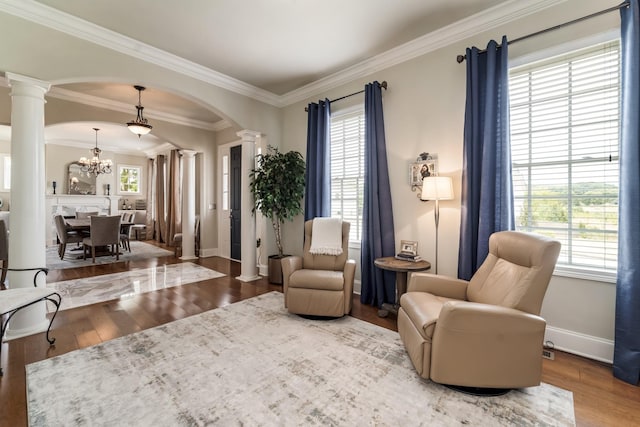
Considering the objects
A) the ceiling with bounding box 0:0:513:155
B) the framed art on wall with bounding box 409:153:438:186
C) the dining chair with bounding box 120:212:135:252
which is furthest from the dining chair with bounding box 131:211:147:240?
the framed art on wall with bounding box 409:153:438:186

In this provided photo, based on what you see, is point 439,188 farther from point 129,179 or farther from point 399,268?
point 129,179

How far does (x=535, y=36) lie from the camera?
2469mm

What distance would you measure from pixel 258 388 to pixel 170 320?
161 centimetres

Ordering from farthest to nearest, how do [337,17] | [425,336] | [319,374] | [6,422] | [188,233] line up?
[188,233], [337,17], [319,374], [425,336], [6,422]

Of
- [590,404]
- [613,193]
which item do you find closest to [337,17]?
[613,193]

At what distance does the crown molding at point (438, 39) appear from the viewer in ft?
8.27

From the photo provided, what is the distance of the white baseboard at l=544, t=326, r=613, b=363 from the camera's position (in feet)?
7.18

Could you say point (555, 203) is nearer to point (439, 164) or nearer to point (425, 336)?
point (439, 164)

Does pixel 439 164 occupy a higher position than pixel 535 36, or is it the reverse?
pixel 535 36

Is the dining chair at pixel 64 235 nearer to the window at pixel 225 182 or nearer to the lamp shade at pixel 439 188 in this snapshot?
the window at pixel 225 182

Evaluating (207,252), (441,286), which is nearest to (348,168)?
(441,286)

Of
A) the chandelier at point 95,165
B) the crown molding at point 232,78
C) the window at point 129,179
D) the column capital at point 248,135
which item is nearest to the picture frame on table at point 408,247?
the crown molding at point 232,78

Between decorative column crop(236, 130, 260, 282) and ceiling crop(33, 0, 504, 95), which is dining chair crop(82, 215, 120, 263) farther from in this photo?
ceiling crop(33, 0, 504, 95)

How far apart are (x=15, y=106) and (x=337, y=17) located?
123 inches
